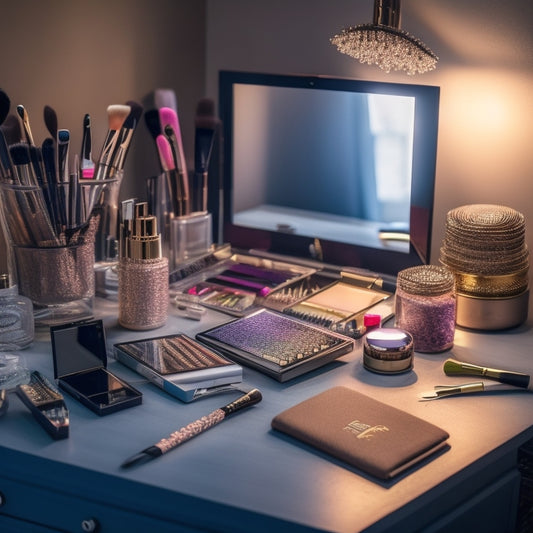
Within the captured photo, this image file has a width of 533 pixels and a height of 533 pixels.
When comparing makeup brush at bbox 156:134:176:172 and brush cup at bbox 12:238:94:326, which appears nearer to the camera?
brush cup at bbox 12:238:94:326

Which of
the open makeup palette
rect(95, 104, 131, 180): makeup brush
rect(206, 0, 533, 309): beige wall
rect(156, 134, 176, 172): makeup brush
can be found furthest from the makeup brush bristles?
rect(206, 0, 533, 309): beige wall

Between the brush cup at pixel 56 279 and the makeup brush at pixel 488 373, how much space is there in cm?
50

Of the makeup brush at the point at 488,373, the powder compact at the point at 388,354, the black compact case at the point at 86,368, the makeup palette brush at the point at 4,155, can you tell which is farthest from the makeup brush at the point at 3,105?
the makeup brush at the point at 488,373

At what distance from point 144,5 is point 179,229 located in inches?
15.8

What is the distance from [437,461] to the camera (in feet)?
2.95

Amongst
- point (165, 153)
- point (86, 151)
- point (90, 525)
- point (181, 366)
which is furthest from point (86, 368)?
point (165, 153)

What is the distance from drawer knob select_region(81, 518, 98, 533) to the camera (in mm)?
903

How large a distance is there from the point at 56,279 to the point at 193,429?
1.21 feet

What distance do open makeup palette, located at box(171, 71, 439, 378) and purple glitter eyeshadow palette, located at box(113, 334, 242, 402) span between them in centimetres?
13

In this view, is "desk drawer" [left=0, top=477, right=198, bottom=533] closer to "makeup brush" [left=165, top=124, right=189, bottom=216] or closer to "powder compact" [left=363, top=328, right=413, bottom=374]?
"powder compact" [left=363, top=328, right=413, bottom=374]

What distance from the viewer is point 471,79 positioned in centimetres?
130

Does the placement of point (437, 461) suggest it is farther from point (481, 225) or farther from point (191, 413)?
point (481, 225)

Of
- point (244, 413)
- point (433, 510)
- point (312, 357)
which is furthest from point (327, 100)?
point (433, 510)

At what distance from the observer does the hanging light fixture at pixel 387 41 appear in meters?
1.15
